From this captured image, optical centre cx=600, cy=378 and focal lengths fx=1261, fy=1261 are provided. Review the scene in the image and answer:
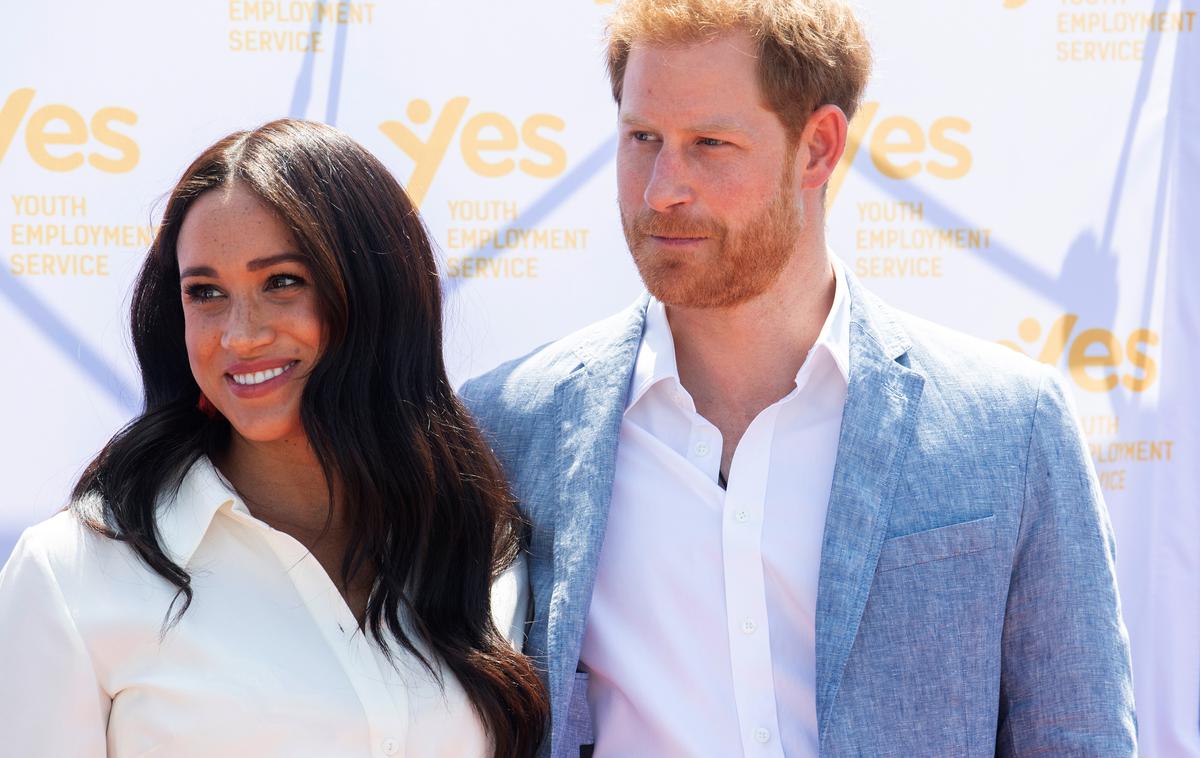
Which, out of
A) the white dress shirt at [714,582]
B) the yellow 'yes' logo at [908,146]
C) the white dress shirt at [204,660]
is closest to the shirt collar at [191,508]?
the white dress shirt at [204,660]

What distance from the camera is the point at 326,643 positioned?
1.80 metres

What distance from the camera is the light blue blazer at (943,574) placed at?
192 centimetres

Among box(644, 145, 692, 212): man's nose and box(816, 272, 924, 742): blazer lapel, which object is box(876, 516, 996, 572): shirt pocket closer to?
box(816, 272, 924, 742): blazer lapel

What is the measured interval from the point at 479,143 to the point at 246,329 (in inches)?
45.6

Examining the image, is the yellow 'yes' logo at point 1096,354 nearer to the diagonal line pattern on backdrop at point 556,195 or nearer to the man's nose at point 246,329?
the diagonal line pattern on backdrop at point 556,195

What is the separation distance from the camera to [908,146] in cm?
295

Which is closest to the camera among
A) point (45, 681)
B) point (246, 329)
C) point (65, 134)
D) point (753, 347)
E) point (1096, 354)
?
point (45, 681)

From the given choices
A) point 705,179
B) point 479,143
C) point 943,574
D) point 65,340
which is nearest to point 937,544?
point 943,574

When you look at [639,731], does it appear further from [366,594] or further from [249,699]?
[249,699]

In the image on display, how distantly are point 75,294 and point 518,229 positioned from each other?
3.24 feet

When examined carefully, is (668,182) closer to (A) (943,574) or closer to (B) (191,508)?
(A) (943,574)

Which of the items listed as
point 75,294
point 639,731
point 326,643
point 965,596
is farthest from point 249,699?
point 75,294

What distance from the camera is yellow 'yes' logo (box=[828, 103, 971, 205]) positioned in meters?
2.94

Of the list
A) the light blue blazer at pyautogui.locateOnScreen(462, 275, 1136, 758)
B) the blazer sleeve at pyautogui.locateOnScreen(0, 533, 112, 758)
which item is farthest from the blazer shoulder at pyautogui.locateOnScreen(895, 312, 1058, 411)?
the blazer sleeve at pyautogui.locateOnScreen(0, 533, 112, 758)
